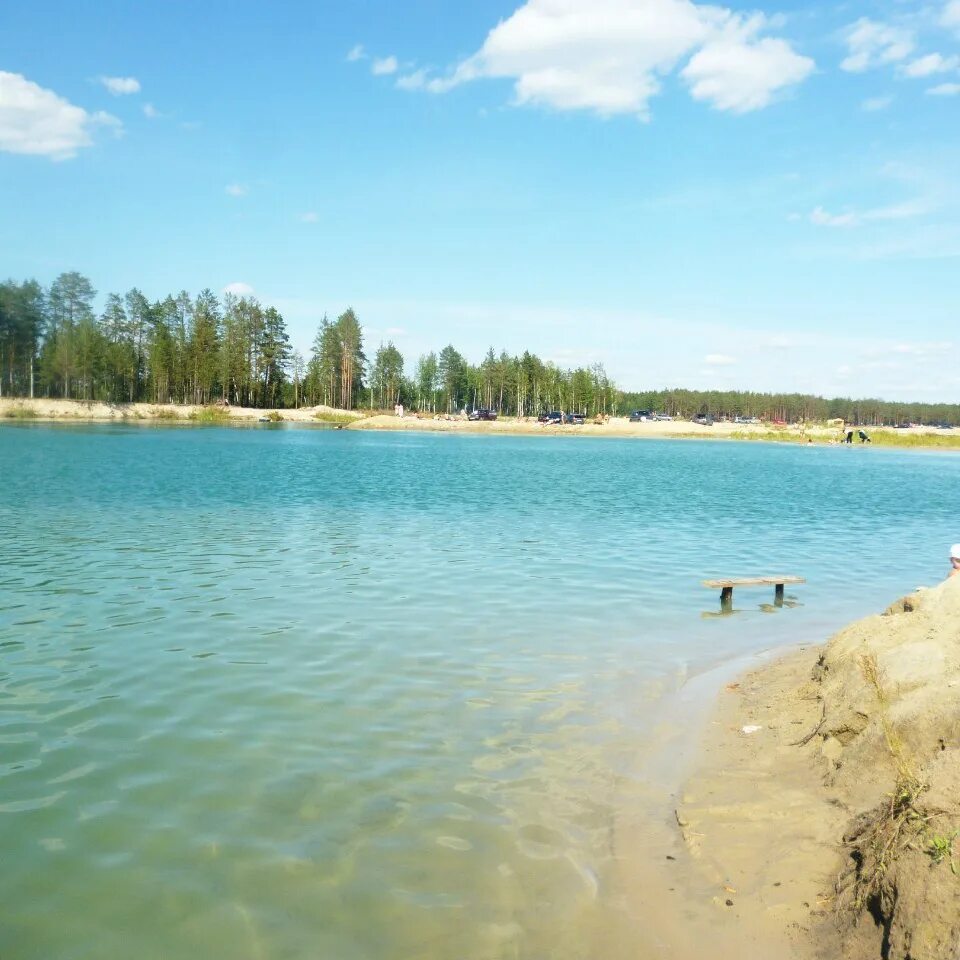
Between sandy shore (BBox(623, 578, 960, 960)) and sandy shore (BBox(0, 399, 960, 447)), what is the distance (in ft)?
390

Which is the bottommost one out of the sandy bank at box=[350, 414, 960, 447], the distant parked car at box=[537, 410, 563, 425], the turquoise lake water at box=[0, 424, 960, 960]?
the turquoise lake water at box=[0, 424, 960, 960]

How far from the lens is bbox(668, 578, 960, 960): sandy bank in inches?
202

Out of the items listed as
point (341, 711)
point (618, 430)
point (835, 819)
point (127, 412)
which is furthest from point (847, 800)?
point (618, 430)

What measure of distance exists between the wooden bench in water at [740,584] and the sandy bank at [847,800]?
5995 millimetres

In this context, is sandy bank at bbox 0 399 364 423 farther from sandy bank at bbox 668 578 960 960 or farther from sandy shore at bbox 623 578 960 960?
sandy shore at bbox 623 578 960 960

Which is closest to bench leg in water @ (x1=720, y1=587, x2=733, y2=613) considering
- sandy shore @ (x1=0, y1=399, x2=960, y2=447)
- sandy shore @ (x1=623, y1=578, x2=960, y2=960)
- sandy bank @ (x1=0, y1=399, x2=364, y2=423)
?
sandy shore @ (x1=623, y1=578, x2=960, y2=960)

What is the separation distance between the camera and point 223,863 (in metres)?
6.82

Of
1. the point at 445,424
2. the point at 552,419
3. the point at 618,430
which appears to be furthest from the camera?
the point at 552,419

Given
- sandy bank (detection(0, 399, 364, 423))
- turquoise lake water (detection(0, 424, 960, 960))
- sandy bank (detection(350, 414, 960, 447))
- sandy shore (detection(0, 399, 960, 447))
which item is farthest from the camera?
sandy bank (detection(350, 414, 960, 447))

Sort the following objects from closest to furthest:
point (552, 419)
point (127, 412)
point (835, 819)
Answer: point (835, 819) → point (127, 412) → point (552, 419)

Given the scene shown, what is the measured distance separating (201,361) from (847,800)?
426 ft

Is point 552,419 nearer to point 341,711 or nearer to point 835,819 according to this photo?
point 341,711

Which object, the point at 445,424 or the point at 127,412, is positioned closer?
the point at 127,412

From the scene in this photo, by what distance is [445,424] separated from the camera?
487ft
